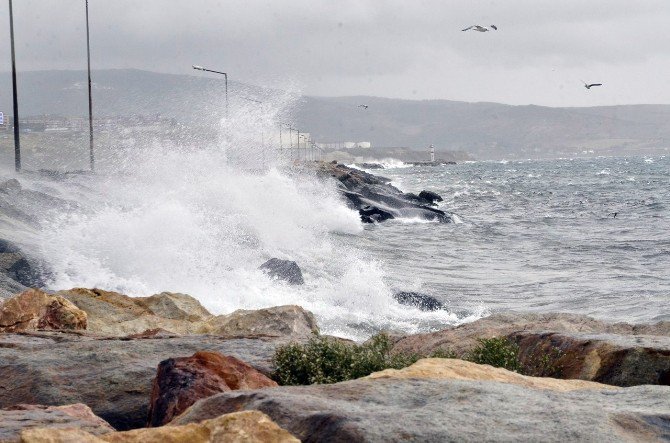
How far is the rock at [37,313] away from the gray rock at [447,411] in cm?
517

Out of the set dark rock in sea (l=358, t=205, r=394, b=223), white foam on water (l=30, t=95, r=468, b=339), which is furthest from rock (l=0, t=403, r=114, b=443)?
dark rock in sea (l=358, t=205, r=394, b=223)

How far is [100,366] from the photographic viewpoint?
281 inches

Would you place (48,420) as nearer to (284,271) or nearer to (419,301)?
(419,301)

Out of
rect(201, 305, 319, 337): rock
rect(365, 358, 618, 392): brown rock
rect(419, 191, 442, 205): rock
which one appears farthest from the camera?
rect(419, 191, 442, 205): rock

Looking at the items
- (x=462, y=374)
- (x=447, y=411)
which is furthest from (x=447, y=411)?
(x=462, y=374)

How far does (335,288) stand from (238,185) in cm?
1765

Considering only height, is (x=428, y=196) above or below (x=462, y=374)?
below

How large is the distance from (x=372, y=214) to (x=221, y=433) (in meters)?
42.5

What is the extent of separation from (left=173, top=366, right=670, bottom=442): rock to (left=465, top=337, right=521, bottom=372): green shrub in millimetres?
2510

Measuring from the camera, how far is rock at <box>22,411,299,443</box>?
4.09 metres

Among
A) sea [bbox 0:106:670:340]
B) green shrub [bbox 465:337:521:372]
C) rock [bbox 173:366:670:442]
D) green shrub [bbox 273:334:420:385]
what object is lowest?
sea [bbox 0:106:670:340]

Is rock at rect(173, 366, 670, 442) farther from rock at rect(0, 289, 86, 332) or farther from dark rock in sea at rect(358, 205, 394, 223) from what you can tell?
dark rock in sea at rect(358, 205, 394, 223)

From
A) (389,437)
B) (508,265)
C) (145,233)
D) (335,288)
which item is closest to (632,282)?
(508,265)

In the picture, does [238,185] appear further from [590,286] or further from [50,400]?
[50,400]
